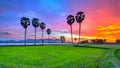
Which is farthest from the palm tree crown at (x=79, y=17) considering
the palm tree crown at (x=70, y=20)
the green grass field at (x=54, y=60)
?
the green grass field at (x=54, y=60)

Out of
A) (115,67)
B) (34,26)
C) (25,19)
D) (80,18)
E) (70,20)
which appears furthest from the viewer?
(34,26)

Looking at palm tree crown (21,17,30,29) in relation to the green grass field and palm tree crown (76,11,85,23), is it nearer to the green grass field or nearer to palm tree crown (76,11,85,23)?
palm tree crown (76,11,85,23)

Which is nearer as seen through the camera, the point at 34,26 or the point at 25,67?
the point at 25,67

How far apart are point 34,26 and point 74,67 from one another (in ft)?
488

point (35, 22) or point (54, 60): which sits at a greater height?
point (35, 22)

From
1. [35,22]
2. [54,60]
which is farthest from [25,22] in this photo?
[54,60]

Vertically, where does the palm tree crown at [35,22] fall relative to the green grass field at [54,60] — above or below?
above

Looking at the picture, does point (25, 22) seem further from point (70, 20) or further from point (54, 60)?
point (54, 60)

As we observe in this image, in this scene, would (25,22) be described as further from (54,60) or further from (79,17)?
(54,60)

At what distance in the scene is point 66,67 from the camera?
29.2 m

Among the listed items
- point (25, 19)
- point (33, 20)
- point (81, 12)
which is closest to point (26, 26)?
point (25, 19)

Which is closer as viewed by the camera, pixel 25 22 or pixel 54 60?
pixel 54 60

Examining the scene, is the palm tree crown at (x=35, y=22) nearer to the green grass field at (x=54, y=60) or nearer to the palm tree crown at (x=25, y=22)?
the palm tree crown at (x=25, y=22)

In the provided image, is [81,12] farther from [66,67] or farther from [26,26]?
[66,67]
